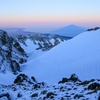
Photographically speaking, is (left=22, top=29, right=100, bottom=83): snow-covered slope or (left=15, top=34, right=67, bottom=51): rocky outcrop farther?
(left=15, top=34, right=67, bottom=51): rocky outcrop

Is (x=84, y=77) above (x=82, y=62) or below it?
below

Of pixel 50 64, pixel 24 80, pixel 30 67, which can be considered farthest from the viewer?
pixel 30 67

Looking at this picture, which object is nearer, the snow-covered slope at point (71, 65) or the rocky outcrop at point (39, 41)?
the snow-covered slope at point (71, 65)

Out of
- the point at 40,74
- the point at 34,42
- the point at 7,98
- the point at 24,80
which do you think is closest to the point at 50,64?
the point at 40,74

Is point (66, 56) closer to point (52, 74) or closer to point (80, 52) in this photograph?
point (80, 52)

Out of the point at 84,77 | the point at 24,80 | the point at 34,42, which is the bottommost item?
the point at 84,77

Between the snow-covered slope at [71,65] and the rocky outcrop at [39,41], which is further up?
the rocky outcrop at [39,41]

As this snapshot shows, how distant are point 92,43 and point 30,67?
2020 cm

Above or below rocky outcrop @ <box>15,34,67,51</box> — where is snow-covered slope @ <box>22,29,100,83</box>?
below

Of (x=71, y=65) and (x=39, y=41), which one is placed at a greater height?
(x=39, y=41)

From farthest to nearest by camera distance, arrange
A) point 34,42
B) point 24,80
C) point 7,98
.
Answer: point 34,42
point 24,80
point 7,98

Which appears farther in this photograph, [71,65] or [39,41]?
[39,41]

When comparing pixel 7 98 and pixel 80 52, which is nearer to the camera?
pixel 7 98

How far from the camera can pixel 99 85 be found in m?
12.8
